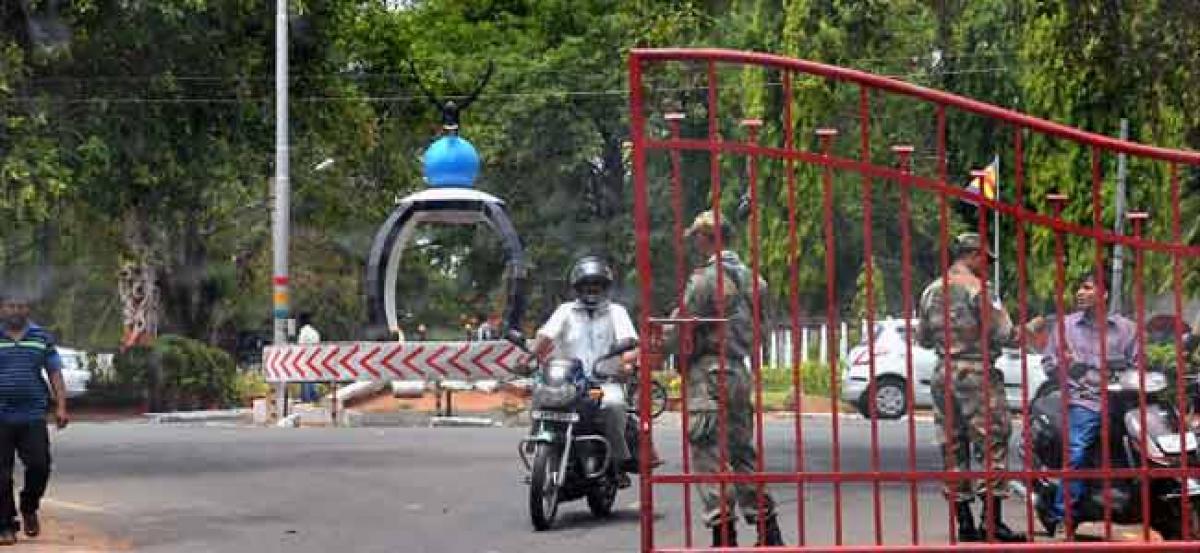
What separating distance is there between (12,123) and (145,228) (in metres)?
20.9

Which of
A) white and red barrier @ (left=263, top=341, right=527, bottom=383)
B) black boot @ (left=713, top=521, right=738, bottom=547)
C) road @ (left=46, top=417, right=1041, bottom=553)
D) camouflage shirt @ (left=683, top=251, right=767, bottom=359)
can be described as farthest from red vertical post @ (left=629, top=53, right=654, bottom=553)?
white and red barrier @ (left=263, top=341, right=527, bottom=383)

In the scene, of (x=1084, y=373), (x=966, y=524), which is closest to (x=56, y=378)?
(x=966, y=524)

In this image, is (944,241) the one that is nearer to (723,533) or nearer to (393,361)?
(723,533)

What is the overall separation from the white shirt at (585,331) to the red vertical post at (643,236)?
6.37 meters

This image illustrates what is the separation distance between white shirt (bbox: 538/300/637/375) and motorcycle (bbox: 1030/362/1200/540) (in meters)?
3.73

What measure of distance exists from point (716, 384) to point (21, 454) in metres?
5.52

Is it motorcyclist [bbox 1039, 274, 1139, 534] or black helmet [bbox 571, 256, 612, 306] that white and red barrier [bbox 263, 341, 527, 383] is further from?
motorcyclist [bbox 1039, 274, 1139, 534]

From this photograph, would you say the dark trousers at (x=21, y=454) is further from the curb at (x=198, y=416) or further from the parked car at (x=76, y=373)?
the parked car at (x=76, y=373)

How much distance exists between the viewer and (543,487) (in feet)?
45.4

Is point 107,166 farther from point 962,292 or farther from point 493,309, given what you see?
point 493,309

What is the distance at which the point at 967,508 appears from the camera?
35.2ft

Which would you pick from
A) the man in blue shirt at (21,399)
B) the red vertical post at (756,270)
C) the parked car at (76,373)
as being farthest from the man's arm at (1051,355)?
the parked car at (76,373)

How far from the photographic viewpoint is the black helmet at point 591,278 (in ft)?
48.4

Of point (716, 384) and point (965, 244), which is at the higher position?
point (965, 244)
